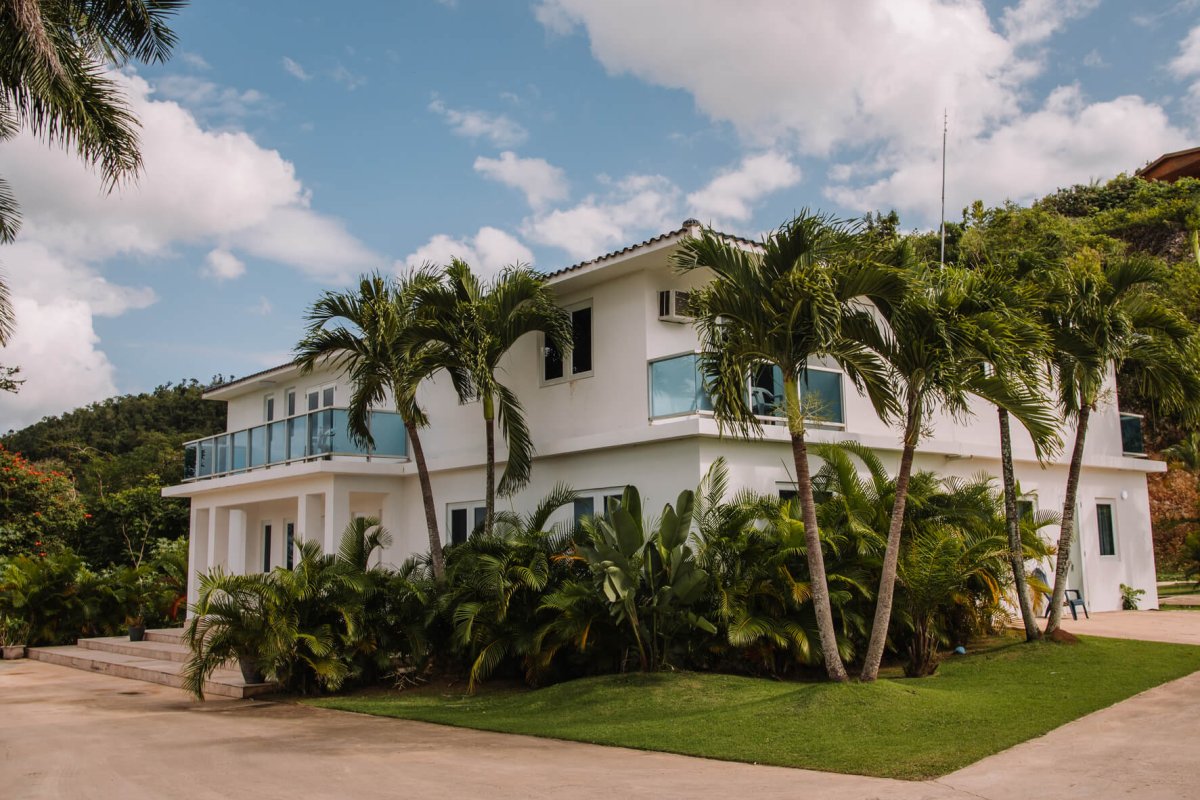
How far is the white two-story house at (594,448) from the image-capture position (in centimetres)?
1509

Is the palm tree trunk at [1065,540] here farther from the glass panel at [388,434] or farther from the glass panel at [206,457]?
the glass panel at [206,457]

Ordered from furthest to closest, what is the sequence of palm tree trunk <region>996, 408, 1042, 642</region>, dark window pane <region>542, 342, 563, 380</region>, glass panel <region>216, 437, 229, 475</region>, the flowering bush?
the flowering bush → glass panel <region>216, 437, 229, 475</region> → dark window pane <region>542, 342, 563, 380</region> → palm tree trunk <region>996, 408, 1042, 642</region>

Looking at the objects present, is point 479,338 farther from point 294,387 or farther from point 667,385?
point 294,387

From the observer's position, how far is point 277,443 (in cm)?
2072

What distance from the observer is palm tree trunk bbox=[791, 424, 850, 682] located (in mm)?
11320

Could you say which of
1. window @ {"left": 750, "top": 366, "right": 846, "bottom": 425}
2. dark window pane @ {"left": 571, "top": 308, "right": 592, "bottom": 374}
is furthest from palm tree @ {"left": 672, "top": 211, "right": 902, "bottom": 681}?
dark window pane @ {"left": 571, "top": 308, "right": 592, "bottom": 374}

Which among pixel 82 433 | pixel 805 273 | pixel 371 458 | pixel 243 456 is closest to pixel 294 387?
pixel 243 456

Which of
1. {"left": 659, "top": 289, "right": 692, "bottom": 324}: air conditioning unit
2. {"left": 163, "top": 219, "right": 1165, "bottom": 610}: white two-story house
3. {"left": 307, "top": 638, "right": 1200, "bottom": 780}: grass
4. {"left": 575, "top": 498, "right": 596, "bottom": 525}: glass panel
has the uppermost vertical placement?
{"left": 659, "top": 289, "right": 692, "bottom": 324}: air conditioning unit

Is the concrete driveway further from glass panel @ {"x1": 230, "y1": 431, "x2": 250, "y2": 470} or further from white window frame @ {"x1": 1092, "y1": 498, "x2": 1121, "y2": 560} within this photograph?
white window frame @ {"x1": 1092, "y1": 498, "x2": 1121, "y2": 560}

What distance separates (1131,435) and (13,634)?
26765mm

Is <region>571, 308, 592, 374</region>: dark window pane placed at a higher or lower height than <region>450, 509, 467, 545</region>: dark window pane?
higher

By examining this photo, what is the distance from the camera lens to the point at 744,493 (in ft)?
46.8

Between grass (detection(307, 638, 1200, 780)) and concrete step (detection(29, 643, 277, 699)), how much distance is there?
1.84 metres

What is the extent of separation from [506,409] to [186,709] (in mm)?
6442
